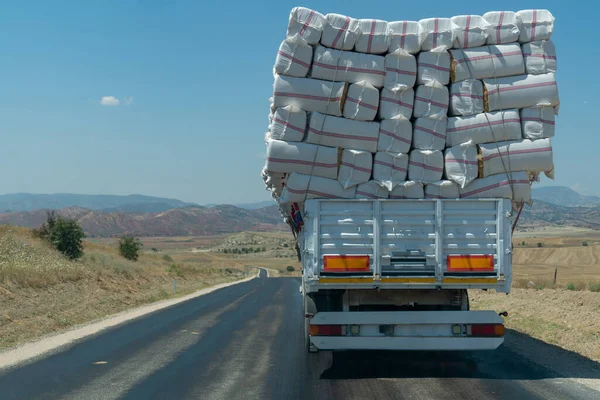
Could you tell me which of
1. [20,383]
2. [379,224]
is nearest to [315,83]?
[379,224]

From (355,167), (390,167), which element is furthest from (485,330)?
(355,167)

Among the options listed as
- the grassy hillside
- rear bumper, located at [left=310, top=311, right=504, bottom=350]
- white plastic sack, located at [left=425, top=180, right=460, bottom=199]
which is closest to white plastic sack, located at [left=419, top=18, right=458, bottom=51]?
white plastic sack, located at [left=425, top=180, right=460, bottom=199]

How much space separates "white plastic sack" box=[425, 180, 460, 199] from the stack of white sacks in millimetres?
20

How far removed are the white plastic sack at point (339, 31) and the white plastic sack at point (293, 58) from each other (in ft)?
0.97

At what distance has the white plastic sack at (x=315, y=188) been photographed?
9234mm

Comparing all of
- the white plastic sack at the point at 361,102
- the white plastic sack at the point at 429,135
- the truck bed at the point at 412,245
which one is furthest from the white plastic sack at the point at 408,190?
the white plastic sack at the point at 361,102

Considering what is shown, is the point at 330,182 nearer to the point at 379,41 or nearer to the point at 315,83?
the point at 315,83

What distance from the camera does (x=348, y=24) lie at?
918 cm

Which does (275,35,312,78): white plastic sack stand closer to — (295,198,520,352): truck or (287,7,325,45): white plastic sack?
(287,7,325,45): white plastic sack

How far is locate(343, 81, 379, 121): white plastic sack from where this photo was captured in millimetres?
9203

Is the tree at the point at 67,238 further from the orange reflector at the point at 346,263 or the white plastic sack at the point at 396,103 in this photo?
the white plastic sack at the point at 396,103

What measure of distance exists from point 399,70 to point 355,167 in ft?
4.84

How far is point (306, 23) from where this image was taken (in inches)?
356

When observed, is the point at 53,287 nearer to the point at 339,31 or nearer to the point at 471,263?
the point at 339,31
